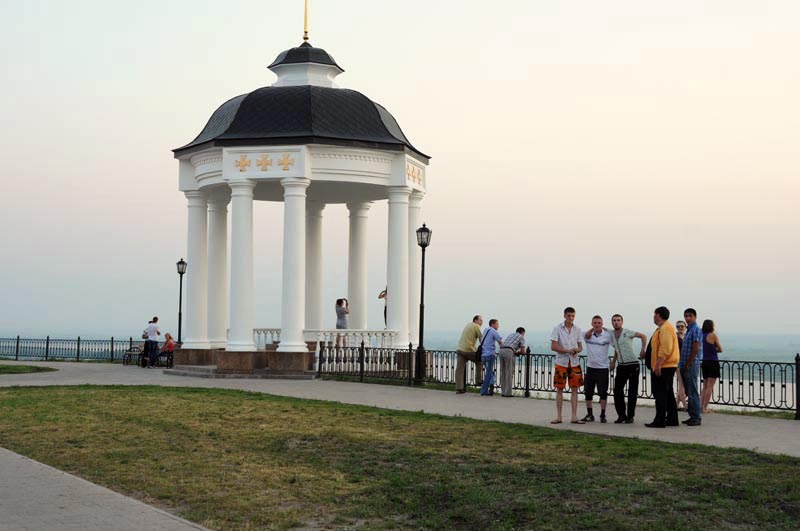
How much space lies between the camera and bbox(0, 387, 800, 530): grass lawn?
9648 millimetres

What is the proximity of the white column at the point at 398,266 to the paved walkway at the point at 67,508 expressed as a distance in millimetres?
19381

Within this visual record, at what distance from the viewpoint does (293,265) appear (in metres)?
29.5

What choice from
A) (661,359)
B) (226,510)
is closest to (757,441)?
(661,359)

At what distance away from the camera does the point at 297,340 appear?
29.3 m

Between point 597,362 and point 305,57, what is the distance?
60.9 feet

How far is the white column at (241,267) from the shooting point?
1171 inches

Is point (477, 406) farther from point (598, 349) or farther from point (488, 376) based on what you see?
point (598, 349)

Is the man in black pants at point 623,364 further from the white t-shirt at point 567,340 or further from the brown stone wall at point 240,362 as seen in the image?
the brown stone wall at point 240,362

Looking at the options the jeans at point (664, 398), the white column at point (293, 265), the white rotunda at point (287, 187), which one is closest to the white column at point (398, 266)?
the white rotunda at point (287, 187)

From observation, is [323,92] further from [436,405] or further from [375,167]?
[436,405]

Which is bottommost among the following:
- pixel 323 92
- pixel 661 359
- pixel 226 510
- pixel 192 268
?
pixel 226 510

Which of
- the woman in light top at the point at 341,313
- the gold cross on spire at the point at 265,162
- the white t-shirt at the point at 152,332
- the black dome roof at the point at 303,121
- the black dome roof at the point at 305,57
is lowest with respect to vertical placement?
the white t-shirt at the point at 152,332

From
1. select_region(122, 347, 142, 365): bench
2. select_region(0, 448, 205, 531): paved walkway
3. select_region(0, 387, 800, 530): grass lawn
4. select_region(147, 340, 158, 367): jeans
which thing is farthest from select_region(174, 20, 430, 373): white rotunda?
select_region(0, 448, 205, 531): paved walkway

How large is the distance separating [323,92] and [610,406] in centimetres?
1479
